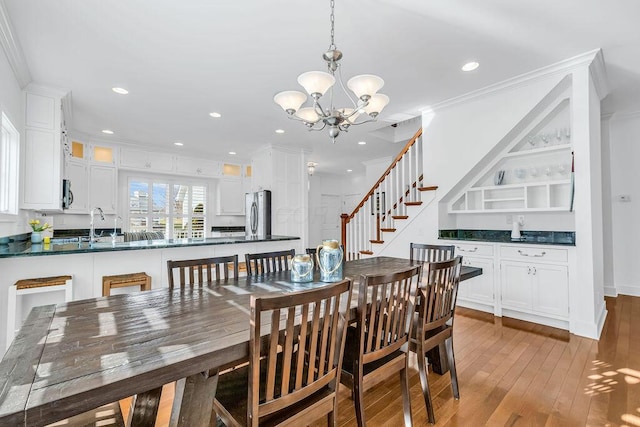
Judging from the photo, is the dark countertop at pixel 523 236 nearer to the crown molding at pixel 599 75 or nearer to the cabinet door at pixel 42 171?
the crown molding at pixel 599 75

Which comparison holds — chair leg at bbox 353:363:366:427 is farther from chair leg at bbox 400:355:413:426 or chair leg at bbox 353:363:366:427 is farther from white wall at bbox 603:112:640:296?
white wall at bbox 603:112:640:296

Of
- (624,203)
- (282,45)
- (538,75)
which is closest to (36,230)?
(282,45)

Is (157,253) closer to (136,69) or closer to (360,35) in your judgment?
(136,69)

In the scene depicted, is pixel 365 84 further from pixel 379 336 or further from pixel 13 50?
pixel 13 50

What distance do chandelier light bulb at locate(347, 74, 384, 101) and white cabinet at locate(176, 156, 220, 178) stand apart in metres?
5.53

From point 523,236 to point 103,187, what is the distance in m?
6.92

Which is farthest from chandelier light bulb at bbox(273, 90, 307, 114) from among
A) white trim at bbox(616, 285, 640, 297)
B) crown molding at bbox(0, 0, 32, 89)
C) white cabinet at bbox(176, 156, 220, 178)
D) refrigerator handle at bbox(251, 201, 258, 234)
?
white trim at bbox(616, 285, 640, 297)

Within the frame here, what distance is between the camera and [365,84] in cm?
206

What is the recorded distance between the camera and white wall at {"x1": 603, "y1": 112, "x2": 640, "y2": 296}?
436 cm

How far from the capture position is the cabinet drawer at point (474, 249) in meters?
3.69

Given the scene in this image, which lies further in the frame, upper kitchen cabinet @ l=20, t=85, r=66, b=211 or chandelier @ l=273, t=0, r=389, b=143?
upper kitchen cabinet @ l=20, t=85, r=66, b=211

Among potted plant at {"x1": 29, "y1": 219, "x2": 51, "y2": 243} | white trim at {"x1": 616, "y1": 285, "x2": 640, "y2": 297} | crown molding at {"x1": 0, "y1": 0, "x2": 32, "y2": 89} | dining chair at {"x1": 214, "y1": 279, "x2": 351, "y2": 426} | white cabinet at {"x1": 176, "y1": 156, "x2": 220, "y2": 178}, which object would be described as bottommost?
white trim at {"x1": 616, "y1": 285, "x2": 640, "y2": 297}

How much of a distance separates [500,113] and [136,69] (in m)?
4.11

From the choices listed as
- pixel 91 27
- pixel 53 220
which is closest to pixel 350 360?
pixel 91 27
